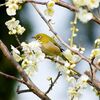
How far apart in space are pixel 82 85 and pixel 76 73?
0.26 feet

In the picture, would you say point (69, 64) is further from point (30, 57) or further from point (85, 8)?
point (85, 8)

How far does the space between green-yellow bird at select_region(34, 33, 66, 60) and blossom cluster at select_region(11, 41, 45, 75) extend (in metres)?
0.06

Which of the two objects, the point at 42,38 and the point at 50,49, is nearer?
the point at 50,49

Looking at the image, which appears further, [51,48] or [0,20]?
[0,20]

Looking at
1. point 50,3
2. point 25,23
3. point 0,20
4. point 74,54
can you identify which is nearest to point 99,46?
point 74,54

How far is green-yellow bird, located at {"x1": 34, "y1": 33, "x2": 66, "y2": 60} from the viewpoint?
147 centimetres

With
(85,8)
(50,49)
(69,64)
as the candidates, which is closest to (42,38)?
(50,49)

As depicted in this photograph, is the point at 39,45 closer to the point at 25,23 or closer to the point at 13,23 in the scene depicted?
the point at 13,23

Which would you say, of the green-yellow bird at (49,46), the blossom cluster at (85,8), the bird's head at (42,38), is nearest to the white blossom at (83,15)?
the blossom cluster at (85,8)

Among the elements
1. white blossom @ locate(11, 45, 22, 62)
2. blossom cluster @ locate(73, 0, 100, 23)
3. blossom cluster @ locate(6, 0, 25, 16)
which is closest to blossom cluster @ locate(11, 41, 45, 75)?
white blossom @ locate(11, 45, 22, 62)

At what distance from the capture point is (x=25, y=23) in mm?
5031

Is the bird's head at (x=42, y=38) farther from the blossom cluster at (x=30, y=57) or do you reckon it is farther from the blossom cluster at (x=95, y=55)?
the blossom cluster at (x=95, y=55)

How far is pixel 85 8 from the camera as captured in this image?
1183mm

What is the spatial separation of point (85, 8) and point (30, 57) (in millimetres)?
270
